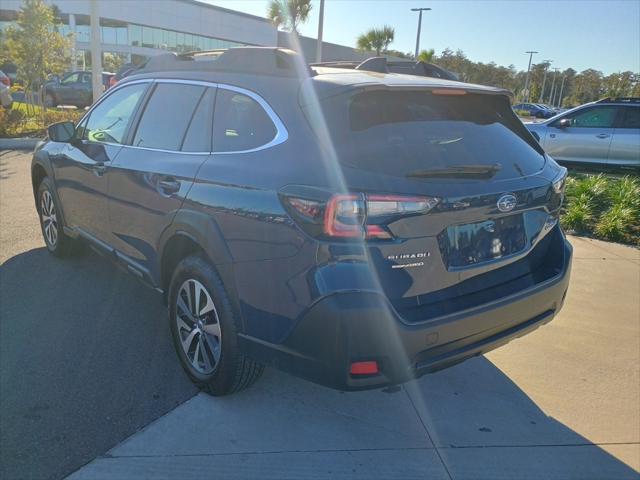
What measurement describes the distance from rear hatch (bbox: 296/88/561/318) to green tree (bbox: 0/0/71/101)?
1484 cm

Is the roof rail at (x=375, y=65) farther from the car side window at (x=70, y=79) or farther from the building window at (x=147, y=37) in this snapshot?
the building window at (x=147, y=37)

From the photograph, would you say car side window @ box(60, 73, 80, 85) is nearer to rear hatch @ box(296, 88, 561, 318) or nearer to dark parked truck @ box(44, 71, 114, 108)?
dark parked truck @ box(44, 71, 114, 108)

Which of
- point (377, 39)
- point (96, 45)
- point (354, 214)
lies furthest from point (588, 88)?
point (354, 214)

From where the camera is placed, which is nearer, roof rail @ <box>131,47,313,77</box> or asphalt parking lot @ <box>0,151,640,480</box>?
asphalt parking lot @ <box>0,151,640,480</box>

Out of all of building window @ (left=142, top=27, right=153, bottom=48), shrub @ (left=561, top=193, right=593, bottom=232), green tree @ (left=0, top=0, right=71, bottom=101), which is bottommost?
shrub @ (left=561, top=193, right=593, bottom=232)

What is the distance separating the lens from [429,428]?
3006mm

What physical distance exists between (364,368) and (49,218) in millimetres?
4170

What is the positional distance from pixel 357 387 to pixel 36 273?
3739 mm

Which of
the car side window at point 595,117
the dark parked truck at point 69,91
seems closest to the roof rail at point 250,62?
the car side window at point 595,117

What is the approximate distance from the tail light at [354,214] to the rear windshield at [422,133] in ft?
0.51

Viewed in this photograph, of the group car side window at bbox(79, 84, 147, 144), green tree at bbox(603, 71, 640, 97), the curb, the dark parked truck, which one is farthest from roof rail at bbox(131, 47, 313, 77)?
green tree at bbox(603, 71, 640, 97)

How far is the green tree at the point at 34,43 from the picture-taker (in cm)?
1436

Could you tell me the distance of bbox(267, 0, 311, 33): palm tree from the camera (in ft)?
100

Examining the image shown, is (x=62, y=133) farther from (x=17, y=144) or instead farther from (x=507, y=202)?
(x=17, y=144)
